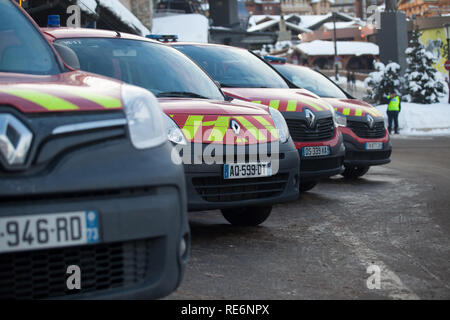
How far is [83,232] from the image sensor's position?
2729mm

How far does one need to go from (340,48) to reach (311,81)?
72.7 m

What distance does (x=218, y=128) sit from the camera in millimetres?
5250

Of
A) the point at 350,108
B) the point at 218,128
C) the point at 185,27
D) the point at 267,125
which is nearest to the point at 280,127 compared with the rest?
the point at 267,125

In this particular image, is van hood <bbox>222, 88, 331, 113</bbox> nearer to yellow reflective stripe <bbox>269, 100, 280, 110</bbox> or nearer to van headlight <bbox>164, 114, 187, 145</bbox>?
yellow reflective stripe <bbox>269, 100, 280, 110</bbox>

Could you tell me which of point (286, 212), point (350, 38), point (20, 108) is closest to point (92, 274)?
point (20, 108)

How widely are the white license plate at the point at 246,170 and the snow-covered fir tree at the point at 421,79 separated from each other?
31916 mm

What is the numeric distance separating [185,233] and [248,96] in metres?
4.70

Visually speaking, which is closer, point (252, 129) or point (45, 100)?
point (45, 100)

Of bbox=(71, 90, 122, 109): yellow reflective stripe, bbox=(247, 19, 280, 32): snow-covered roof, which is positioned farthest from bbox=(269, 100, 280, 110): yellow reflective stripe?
bbox=(247, 19, 280, 32): snow-covered roof

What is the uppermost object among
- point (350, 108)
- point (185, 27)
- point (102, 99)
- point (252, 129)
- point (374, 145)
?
point (185, 27)

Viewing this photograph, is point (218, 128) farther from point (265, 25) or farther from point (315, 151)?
point (265, 25)

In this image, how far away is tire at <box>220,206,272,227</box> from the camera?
241 inches

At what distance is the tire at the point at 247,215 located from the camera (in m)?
6.13
